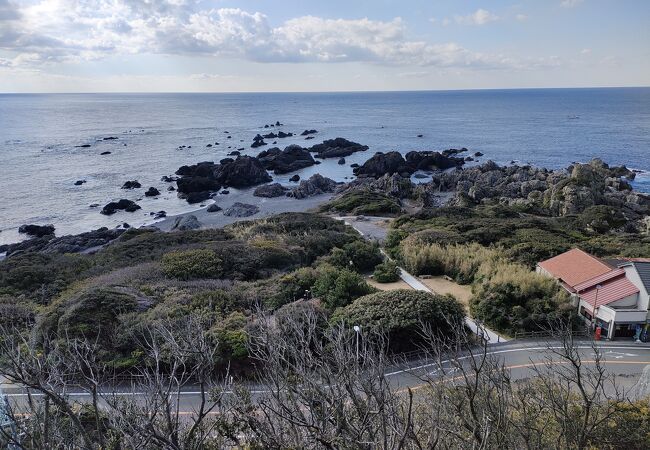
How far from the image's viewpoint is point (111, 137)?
3809 inches

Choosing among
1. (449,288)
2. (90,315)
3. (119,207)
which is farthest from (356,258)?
(119,207)

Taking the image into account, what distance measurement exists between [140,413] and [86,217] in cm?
4262

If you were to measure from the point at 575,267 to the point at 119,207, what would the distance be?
40.8 meters

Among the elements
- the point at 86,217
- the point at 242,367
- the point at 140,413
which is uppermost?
the point at 140,413

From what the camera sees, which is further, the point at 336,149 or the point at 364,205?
the point at 336,149

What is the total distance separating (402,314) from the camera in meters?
14.3

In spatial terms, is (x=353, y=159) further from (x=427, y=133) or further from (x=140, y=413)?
(x=140, y=413)

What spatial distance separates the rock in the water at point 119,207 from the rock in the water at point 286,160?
78.3 feet

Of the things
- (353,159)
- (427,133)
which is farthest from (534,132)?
(353,159)

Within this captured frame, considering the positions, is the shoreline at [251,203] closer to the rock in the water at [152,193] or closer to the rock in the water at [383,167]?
the rock in the water at [152,193]

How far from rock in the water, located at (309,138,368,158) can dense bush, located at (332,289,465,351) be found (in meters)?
64.5

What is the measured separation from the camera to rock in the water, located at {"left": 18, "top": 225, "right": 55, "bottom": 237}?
39.4m

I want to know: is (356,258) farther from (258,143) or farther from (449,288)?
(258,143)

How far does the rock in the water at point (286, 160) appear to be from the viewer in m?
68.2
